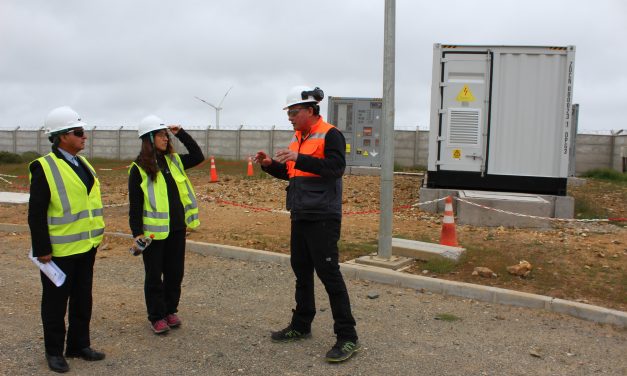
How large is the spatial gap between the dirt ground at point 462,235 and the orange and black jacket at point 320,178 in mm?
2864

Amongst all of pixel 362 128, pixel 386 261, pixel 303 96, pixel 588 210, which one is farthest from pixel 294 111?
pixel 362 128

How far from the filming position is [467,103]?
38.3ft

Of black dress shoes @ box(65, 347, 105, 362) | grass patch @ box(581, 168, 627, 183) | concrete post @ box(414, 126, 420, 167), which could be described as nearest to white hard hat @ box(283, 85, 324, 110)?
black dress shoes @ box(65, 347, 105, 362)

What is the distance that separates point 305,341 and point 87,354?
1696mm

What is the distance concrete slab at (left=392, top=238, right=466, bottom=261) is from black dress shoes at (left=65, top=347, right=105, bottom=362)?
13.9 ft

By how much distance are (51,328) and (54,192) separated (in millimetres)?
997

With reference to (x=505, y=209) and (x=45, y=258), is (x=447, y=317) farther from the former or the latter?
(x=505, y=209)

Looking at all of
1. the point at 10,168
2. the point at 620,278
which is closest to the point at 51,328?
the point at 620,278

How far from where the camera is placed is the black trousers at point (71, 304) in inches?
167

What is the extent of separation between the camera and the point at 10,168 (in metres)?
27.4

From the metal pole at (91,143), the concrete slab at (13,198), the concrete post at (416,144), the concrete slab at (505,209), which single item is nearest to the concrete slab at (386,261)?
the concrete slab at (505,209)

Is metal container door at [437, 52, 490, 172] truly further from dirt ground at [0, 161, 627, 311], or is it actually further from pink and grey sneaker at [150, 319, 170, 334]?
pink and grey sneaker at [150, 319, 170, 334]

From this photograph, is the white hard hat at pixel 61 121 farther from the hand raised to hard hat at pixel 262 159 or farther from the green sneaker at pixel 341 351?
the green sneaker at pixel 341 351

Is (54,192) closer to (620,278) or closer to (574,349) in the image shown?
(574,349)
